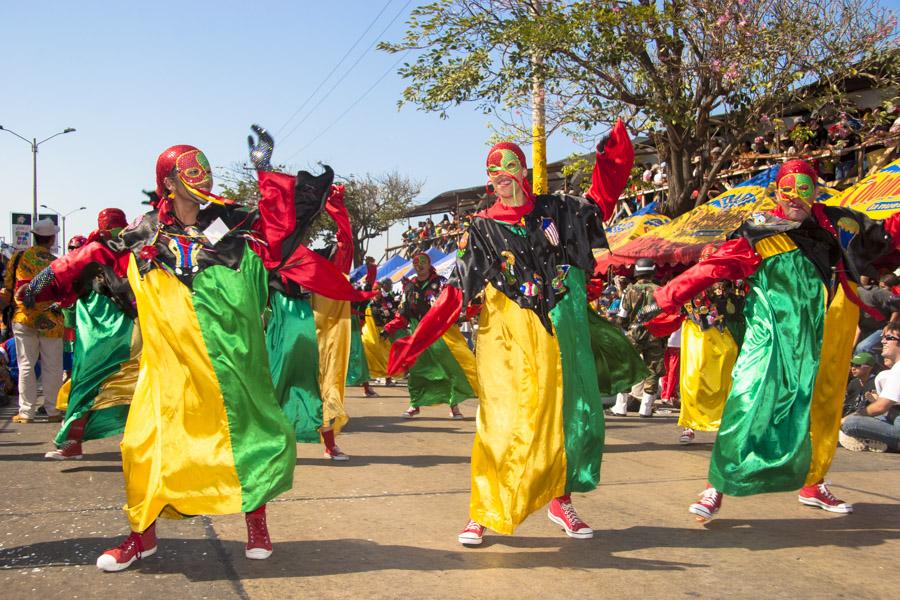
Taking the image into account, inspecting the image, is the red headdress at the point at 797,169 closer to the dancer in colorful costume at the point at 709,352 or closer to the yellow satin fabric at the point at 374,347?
the dancer in colorful costume at the point at 709,352

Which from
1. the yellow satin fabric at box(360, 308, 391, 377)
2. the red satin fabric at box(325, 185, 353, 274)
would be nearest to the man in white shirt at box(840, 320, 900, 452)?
the red satin fabric at box(325, 185, 353, 274)

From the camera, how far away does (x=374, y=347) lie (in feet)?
53.3

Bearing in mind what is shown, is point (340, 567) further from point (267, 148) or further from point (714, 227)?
point (714, 227)

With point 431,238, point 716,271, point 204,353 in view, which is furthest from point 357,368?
point 431,238

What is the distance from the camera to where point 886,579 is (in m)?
4.15

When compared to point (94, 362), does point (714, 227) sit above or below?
above

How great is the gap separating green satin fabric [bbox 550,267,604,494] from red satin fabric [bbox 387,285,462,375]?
526 millimetres

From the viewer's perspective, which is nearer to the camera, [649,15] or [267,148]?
[267,148]

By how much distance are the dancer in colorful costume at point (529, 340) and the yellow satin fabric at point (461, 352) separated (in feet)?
17.7

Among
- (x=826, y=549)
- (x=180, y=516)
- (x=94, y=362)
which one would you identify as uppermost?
(x=94, y=362)

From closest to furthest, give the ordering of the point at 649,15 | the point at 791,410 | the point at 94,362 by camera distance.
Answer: the point at 791,410, the point at 94,362, the point at 649,15

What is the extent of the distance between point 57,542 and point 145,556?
68cm

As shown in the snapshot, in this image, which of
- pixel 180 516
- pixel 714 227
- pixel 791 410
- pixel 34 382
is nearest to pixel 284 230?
pixel 180 516

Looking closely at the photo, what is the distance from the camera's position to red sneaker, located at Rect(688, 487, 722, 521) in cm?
514
